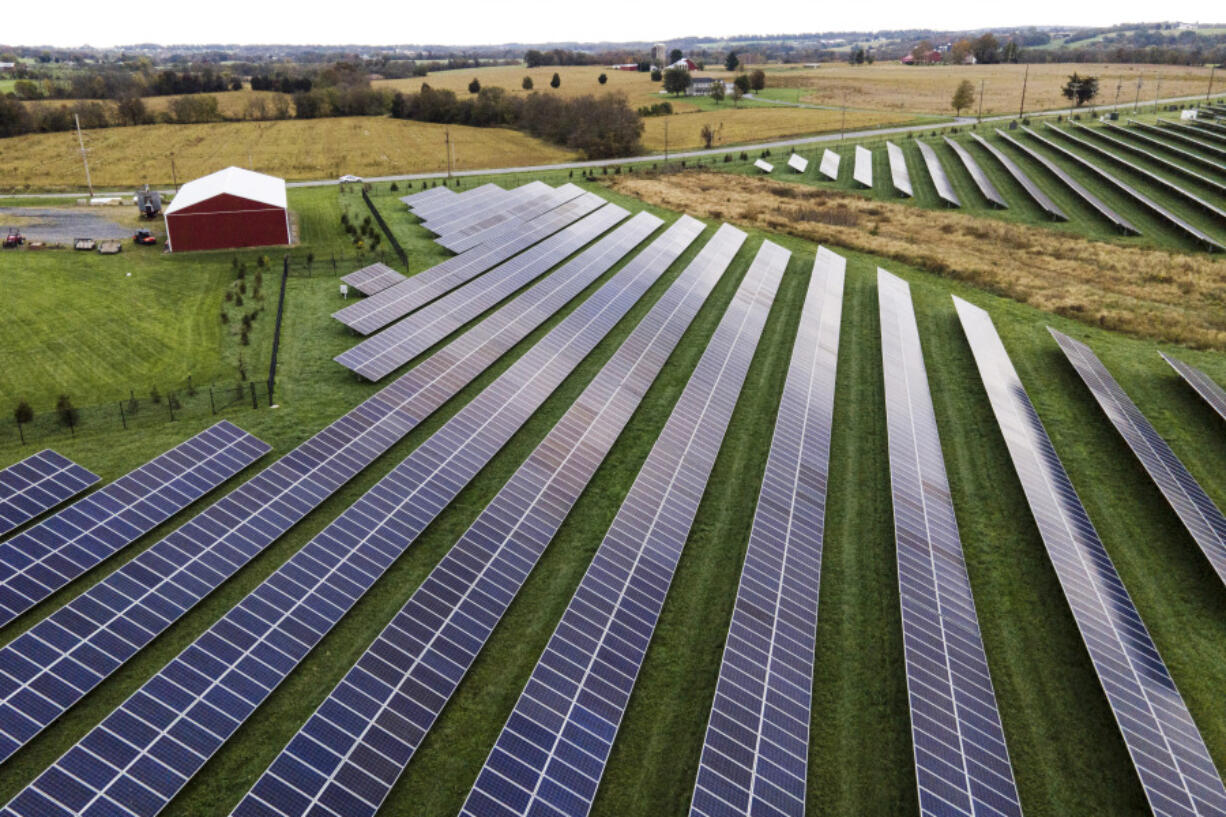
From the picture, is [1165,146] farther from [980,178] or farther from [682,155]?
[682,155]

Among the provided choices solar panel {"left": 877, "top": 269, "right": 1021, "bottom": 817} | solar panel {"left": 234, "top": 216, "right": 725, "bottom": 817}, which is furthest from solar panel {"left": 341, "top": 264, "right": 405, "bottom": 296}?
solar panel {"left": 877, "top": 269, "right": 1021, "bottom": 817}

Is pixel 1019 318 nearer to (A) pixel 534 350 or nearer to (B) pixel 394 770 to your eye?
(A) pixel 534 350

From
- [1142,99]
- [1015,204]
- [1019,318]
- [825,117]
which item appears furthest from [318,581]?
[1142,99]

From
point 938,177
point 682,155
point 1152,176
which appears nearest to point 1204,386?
point 938,177

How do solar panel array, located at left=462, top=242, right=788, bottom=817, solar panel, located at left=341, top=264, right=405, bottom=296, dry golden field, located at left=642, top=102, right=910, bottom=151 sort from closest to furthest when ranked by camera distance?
solar panel array, located at left=462, top=242, right=788, bottom=817
solar panel, located at left=341, top=264, right=405, bottom=296
dry golden field, located at left=642, top=102, right=910, bottom=151

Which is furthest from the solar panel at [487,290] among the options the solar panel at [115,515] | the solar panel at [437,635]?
the solar panel at [437,635]

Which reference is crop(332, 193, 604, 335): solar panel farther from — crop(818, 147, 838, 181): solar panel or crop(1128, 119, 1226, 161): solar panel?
crop(1128, 119, 1226, 161): solar panel
